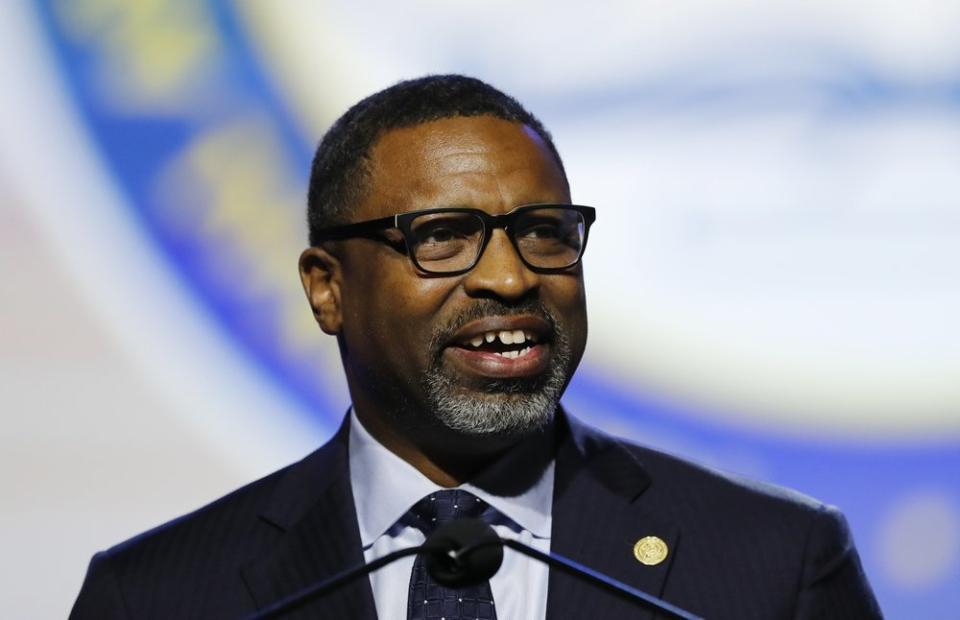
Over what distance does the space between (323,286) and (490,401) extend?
391mm

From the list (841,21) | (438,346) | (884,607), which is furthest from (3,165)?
(884,607)

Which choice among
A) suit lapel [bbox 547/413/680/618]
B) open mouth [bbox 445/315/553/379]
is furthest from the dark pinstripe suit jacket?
open mouth [bbox 445/315/553/379]

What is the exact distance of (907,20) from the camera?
268 cm

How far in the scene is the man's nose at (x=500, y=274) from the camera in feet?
6.45

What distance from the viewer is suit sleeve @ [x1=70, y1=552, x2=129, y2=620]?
7.09 feet

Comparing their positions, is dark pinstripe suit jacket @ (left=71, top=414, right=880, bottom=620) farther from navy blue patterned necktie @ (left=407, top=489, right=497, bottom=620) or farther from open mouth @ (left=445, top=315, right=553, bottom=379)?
open mouth @ (left=445, top=315, right=553, bottom=379)

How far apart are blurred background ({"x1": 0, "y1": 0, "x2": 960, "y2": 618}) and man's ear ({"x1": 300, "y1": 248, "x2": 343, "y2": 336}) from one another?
0.44 metres

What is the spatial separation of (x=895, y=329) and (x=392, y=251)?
1075 millimetres

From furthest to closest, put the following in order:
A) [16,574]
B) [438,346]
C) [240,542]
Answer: [16,574] < [240,542] < [438,346]

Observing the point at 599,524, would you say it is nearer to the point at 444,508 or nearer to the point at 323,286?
the point at 444,508

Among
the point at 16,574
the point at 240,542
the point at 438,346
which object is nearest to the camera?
the point at 438,346

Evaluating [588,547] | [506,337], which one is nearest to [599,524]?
[588,547]

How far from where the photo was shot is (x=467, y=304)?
1987mm

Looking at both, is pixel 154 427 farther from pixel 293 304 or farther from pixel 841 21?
pixel 841 21
